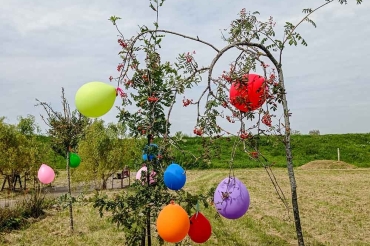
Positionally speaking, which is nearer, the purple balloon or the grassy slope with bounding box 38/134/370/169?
the purple balloon

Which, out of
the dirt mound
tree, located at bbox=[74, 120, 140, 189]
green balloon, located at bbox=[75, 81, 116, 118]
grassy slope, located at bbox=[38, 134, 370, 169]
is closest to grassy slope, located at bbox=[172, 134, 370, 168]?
grassy slope, located at bbox=[38, 134, 370, 169]

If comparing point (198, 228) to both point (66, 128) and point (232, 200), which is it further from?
point (66, 128)

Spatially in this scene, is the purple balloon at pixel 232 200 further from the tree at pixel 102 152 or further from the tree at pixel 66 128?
the tree at pixel 102 152

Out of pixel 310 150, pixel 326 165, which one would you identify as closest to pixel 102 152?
pixel 326 165

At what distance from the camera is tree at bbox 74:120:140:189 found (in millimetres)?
14812

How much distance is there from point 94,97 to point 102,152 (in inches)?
447

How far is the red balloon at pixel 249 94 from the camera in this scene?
4039mm

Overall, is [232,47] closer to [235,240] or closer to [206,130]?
[206,130]

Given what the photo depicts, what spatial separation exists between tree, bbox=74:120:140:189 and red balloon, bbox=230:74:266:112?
35.2ft

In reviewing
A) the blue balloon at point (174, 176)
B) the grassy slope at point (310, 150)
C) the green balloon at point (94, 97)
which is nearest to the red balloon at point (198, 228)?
the blue balloon at point (174, 176)

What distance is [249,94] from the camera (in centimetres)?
423

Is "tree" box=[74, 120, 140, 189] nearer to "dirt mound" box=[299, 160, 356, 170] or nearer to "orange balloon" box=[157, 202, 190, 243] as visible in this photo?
"orange balloon" box=[157, 202, 190, 243]

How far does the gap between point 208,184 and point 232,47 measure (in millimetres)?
11892

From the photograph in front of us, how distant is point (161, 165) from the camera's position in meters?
4.95
